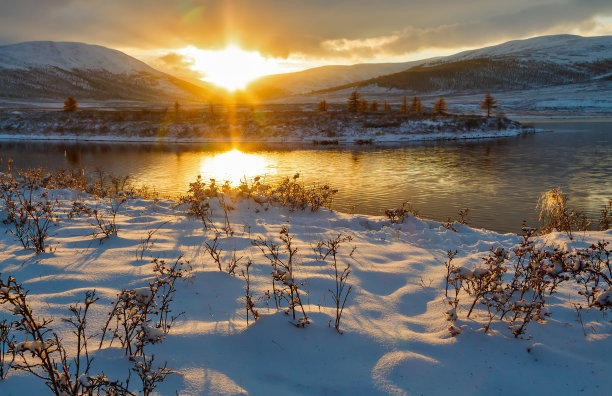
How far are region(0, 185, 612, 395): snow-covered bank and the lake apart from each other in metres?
7.96

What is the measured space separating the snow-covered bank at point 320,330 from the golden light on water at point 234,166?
570 inches

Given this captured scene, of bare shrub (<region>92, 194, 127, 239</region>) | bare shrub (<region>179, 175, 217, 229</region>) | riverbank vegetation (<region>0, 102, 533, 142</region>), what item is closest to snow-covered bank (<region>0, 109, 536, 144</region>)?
riverbank vegetation (<region>0, 102, 533, 142</region>)

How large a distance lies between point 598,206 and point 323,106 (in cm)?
6335

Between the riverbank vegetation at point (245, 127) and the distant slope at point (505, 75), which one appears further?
the distant slope at point (505, 75)

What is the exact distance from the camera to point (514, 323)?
379 centimetres

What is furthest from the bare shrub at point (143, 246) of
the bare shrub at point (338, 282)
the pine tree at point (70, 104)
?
the pine tree at point (70, 104)

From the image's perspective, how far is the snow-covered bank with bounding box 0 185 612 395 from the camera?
305cm

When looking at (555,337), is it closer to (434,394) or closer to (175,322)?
(434,394)

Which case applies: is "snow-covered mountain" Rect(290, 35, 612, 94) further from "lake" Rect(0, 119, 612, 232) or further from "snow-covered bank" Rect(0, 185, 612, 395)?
"snow-covered bank" Rect(0, 185, 612, 395)

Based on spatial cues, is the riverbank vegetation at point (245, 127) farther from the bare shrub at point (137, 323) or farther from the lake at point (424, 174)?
the bare shrub at point (137, 323)

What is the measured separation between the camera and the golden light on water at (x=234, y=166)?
74.9ft

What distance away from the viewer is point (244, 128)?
174 ft

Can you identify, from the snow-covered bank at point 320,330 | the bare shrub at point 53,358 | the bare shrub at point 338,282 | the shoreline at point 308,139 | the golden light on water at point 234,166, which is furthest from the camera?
the shoreline at point 308,139

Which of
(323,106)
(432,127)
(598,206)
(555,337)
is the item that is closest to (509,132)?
(432,127)
